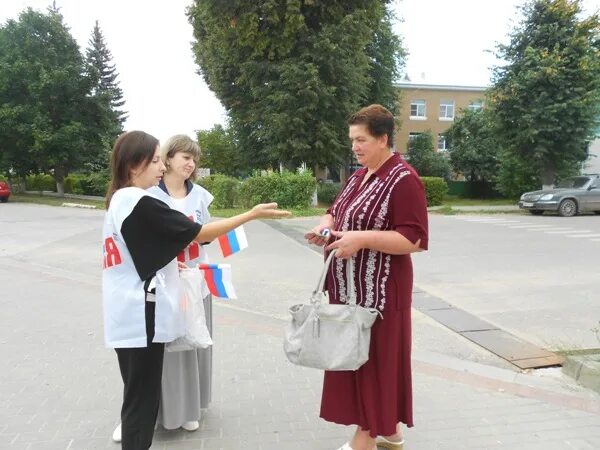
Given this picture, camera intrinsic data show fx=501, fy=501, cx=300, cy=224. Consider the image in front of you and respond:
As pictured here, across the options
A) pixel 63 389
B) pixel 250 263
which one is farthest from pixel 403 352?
pixel 250 263

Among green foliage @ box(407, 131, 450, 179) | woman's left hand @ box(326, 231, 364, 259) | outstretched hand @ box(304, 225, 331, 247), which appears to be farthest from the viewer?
green foliage @ box(407, 131, 450, 179)

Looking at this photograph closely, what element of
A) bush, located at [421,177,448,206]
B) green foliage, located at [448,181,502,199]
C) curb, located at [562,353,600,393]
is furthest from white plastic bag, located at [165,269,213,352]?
green foliage, located at [448,181,502,199]

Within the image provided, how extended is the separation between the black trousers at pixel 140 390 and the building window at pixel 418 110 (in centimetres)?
4206

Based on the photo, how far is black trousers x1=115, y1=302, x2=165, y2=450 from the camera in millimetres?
2385

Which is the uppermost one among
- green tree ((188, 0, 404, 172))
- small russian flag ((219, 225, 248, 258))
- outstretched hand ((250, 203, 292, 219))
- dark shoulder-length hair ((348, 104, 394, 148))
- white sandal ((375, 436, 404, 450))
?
green tree ((188, 0, 404, 172))

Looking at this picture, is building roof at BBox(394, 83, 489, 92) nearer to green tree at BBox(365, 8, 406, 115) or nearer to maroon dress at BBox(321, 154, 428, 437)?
green tree at BBox(365, 8, 406, 115)

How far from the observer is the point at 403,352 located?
8.70 feet

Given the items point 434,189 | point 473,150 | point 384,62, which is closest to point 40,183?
point 384,62

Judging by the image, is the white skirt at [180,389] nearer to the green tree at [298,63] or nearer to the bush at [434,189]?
the green tree at [298,63]

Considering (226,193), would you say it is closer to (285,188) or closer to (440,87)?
(285,188)

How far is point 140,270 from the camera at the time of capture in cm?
227

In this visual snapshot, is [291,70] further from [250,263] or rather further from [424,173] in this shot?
[424,173]

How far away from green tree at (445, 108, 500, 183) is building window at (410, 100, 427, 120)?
8376 millimetres

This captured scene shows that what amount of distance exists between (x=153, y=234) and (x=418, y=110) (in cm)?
4265
